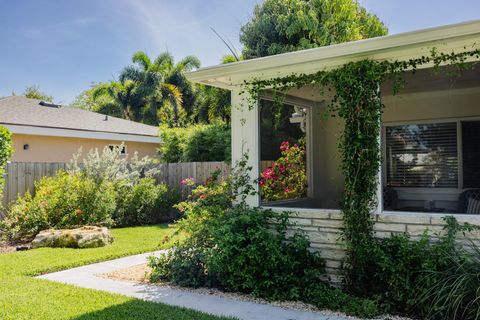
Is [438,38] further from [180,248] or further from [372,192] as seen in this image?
[180,248]

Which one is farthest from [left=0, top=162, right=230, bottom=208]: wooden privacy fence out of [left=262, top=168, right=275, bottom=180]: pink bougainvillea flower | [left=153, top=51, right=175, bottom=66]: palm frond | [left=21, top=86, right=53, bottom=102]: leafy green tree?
[left=21, top=86, right=53, bottom=102]: leafy green tree

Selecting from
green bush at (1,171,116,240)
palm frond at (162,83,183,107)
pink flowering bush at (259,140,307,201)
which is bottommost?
green bush at (1,171,116,240)

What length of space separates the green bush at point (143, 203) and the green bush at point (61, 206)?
564 millimetres

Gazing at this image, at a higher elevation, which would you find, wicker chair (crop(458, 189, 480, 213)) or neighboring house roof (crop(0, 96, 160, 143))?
neighboring house roof (crop(0, 96, 160, 143))

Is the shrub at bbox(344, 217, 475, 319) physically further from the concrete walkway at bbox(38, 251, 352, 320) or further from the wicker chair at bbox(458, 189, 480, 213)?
the wicker chair at bbox(458, 189, 480, 213)

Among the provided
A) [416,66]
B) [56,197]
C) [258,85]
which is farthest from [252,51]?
[416,66]

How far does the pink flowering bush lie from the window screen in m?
3.21

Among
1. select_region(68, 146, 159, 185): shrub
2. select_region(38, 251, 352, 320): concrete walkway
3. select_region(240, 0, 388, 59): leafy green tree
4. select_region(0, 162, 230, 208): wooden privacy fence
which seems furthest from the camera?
select_region(240, 0, 388, 59): leafy green tree

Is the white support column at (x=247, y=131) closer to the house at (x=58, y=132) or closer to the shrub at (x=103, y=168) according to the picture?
the shrub at (x=103, y=168)

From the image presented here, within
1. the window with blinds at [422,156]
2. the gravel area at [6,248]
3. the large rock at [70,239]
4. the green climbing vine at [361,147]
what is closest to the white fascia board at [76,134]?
the gravel area at [6,248]

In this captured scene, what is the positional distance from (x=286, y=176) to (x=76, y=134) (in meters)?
10.2

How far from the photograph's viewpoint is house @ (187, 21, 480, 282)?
17.0 ft

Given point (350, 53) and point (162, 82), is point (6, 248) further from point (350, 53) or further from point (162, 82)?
point (162, 82)

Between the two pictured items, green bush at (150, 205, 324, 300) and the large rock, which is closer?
green bush at (150, 205, 324, 300)
